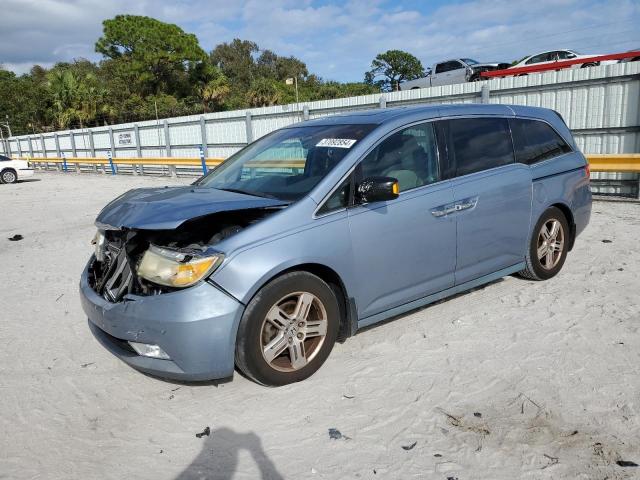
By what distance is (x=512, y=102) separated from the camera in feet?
38.9

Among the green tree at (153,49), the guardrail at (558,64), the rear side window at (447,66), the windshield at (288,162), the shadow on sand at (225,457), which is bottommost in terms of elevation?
the shadow on sand at (225,457)

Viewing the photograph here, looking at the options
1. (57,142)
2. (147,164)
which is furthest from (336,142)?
(57,142)

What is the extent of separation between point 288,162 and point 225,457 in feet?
7.50

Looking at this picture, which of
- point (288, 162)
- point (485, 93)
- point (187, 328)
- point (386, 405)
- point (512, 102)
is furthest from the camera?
point (485, 93)

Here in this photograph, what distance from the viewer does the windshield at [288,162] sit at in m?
3.63

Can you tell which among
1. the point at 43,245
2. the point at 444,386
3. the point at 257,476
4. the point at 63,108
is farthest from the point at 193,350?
the point at 63,108

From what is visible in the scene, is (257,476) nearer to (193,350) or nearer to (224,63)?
(193,350)

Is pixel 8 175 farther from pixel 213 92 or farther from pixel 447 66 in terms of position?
pixel 213 92

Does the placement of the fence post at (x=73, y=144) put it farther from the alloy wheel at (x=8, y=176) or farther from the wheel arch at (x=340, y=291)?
the wheel arch at (x=340, y=291)

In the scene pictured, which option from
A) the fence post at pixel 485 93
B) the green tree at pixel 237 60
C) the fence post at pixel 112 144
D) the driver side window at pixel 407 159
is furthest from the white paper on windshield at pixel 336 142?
A: the green tree at pixel 237 60

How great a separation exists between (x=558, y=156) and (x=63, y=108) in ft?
169

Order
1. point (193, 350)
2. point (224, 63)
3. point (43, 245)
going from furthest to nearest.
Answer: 1. point (224, 63)
2. point (43, 245)
3. point (193, 350)

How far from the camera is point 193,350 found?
115 inches

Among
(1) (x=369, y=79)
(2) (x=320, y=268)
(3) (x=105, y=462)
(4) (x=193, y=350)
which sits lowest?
(3) (x=105, y=462)
